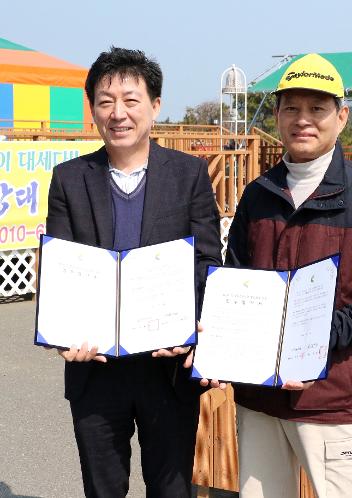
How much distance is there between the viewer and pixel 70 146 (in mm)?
10875

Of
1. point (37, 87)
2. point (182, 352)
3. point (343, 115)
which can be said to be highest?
point (37, 87)

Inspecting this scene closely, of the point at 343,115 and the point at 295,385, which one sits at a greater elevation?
the point at 343,115

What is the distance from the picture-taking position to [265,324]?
9.72ft

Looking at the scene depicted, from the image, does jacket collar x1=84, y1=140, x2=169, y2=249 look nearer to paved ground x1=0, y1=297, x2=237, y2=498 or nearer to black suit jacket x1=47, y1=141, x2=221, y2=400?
black suit jacket x1=47, y1=141, x2=221, y2=400

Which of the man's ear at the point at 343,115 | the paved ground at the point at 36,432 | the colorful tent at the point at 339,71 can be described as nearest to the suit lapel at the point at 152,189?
the man's ear at the point at 343,115

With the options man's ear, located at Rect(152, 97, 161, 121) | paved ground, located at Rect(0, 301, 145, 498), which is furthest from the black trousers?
paved ground, located at Rect(0, 301, 145, 498)

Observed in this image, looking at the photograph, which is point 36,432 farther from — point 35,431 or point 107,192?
point 107,192

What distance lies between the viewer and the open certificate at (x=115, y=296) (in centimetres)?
299

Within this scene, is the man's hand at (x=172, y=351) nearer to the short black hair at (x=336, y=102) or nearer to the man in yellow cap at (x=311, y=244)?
the man in yellow cap at (x=311, y=244)

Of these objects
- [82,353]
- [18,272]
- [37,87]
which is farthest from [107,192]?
[37,87]

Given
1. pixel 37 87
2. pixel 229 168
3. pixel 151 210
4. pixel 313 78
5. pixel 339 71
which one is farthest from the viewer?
pixel 339 71

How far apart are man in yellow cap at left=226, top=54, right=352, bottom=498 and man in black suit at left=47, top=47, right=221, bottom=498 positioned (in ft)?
0.93

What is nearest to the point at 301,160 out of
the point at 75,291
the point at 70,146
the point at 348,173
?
the point at 348,173

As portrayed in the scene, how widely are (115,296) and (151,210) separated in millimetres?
358
